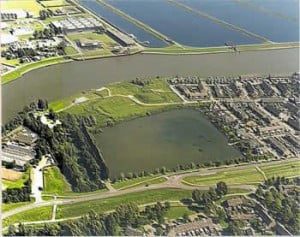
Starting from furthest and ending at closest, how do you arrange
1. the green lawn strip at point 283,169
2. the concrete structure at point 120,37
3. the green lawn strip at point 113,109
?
the concrete structure at point 120,37 < the green lawn strip at point 113,109 < the green lawn strip at point 283,169

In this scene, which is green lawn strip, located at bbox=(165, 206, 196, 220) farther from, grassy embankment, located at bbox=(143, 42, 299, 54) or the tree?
grassy embankment, located at bbox=(143, 42, 299, 54)

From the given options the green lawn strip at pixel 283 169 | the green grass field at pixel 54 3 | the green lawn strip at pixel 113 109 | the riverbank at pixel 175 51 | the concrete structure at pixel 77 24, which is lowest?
the green lawn strip at pixel 283 169

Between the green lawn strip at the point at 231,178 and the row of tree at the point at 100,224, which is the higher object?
the green lawn strip at the point at 231,178

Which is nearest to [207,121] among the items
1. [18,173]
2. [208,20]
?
[208,20]

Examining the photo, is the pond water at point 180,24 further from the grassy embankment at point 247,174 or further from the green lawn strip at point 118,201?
the green lawn strip at point 118,201

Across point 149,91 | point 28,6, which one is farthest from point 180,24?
point 28,6

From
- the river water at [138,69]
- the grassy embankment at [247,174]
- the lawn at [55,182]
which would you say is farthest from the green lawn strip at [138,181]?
the river water at [138,69]

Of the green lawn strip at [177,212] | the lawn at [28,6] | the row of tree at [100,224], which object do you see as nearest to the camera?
the row of tree at [100,224]

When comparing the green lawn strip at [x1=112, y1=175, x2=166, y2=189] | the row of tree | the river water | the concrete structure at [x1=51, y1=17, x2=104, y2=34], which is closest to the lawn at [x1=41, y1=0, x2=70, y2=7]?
the concrete structure at [x1=51, y1=17, x2=104, y2=34]

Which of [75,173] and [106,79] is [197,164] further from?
[106,79]

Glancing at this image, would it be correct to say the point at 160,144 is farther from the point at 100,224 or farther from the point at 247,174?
the point at 100,224
